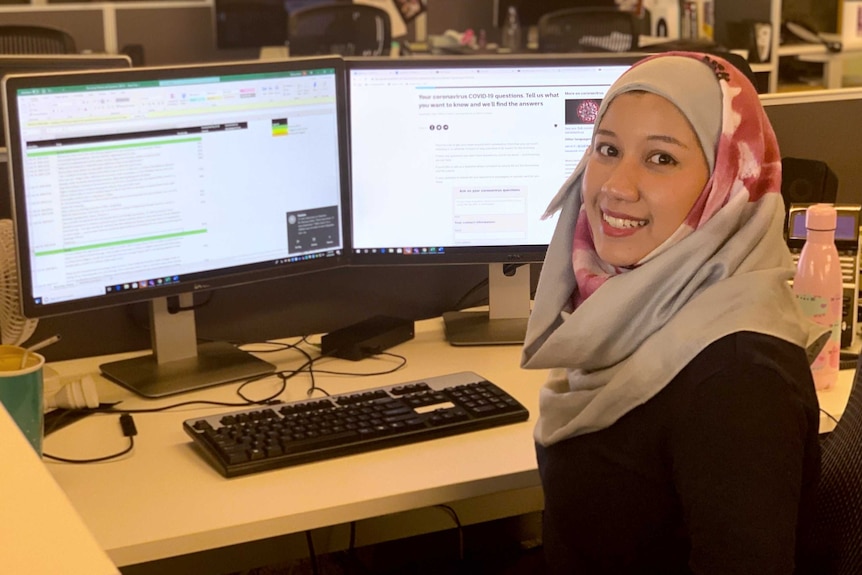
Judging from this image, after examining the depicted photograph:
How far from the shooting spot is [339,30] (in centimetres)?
462

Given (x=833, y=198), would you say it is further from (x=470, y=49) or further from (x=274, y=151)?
(x=470, y=49)

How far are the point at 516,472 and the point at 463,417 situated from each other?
0.48ft

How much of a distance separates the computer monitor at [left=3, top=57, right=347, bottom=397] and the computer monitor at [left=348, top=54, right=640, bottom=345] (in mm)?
59

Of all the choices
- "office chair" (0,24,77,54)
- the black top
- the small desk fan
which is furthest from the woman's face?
"office chair" (0,24,77,54)

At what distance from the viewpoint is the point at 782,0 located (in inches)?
198

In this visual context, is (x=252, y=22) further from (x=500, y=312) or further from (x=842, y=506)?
(x=842, y=506)

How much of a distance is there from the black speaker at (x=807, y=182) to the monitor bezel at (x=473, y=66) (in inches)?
13.8

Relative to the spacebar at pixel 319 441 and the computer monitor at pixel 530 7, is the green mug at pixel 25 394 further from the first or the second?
the computer monitor at pixel 530 7

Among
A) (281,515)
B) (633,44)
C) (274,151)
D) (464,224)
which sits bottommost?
(281,515)

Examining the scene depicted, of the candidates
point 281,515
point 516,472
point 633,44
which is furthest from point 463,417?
point 633,44

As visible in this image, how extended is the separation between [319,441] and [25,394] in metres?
0.36

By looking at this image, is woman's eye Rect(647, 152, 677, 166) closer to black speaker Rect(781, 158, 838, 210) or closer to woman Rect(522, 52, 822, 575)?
woman Rect(522, 52, 822, 575)

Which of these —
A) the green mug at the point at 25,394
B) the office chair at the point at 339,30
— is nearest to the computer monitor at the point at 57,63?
the green mug at the point at 25,394

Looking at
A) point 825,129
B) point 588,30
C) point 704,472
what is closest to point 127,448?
point 704,472
